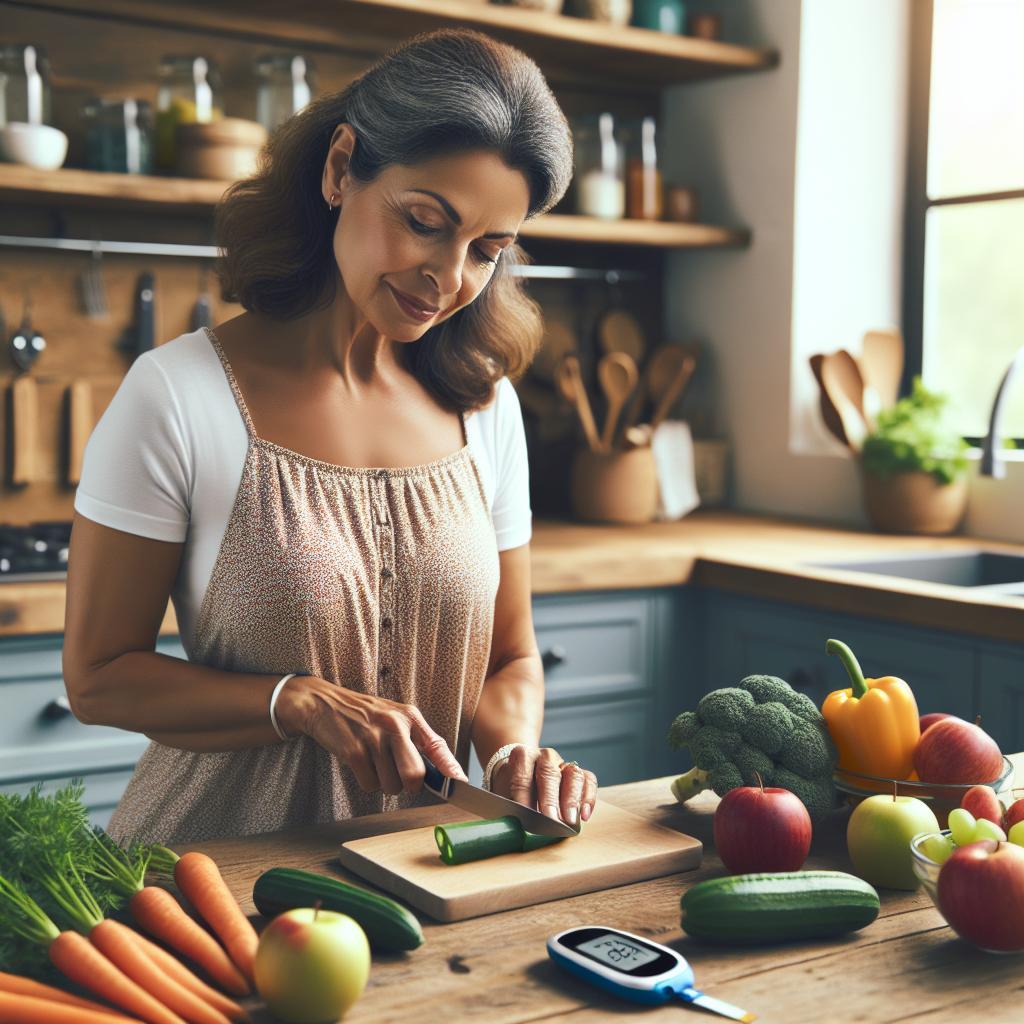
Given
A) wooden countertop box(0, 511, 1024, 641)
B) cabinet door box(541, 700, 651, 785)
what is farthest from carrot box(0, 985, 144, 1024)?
cabinet door box(541, 700, 651, 785)

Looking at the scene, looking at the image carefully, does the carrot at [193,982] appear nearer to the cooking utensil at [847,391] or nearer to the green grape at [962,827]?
the green grape at [962,827]

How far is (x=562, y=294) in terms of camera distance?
3.50 meters

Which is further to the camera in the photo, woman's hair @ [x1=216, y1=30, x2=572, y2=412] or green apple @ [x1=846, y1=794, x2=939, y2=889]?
woman's hair @ [x1=216, y1=30, x2=572, y2=412]

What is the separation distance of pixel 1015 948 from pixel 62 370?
7.74ft

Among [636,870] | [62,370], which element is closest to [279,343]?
[636,870]

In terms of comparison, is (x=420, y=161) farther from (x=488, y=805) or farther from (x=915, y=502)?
(x=915, y=502)

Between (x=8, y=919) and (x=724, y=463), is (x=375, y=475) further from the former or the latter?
(x=724, y=463)

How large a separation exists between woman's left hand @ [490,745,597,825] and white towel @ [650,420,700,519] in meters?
2.05

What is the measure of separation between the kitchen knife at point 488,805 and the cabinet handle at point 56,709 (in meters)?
1.09

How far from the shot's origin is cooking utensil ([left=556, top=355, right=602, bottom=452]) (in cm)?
327

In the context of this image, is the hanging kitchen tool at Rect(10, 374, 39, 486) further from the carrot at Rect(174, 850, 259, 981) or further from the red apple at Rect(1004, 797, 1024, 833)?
the red apple at Rect(1004, 797, 1024, 833)

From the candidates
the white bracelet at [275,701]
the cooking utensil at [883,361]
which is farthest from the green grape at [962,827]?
the cooking utensil at [883,361]

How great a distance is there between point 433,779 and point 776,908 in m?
0.37

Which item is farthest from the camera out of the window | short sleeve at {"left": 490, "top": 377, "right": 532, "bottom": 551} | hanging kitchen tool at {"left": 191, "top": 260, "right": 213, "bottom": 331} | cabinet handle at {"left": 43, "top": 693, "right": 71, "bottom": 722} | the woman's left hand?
the window
